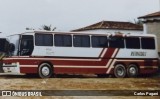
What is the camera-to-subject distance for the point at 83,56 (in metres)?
21.5

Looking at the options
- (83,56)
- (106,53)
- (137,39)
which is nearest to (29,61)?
(83,56)

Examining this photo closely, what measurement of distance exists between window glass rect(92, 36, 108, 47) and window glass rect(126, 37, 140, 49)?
4.31 feet

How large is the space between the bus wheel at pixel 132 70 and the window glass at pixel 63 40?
3.72 m

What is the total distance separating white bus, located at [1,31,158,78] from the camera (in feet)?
65.7

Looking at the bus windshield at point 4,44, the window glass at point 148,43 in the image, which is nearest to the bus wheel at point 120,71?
the window glass at point 148,43

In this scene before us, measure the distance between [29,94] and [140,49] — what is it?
13.1 meters

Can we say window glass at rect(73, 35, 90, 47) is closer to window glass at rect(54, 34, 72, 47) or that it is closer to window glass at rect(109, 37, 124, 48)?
window glass at rect(54, 34, 72, 47)

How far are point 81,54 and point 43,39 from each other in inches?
87.9

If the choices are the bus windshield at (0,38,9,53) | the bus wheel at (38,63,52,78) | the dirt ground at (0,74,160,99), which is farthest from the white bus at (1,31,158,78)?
the dirt ground at (0,74,160,99)

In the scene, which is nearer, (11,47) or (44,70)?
(44,70)

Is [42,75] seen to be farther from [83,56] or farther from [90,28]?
[90,28]

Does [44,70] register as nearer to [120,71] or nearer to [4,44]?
[4,44]

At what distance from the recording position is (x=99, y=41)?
22109 millimetres

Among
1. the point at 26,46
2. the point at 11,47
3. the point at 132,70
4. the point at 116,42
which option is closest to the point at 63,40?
the point at 26,46
